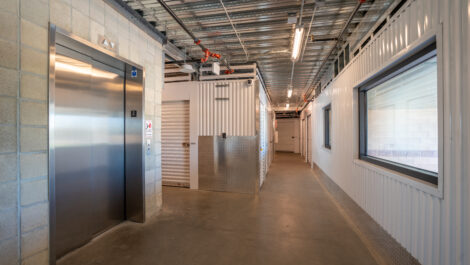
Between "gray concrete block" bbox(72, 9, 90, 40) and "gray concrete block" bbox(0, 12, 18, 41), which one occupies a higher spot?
"gray concrete block" bbox(72, 9, 90, 40)

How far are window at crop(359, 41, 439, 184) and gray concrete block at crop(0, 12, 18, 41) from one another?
3.71 meters

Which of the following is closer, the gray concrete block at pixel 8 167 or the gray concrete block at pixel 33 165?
the gray concrete block at pixel 8 167

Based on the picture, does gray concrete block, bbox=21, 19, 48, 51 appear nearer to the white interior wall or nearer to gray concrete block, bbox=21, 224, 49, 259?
gray concrete block, bbox=21, 224, 49, 259

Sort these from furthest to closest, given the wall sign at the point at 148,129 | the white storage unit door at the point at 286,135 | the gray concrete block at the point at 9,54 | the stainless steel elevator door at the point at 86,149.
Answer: the white storage unit door at the point at 286,135, the wall sign at the point at 148,129, the stainless steel elevator door at the point at 86,149, the gray concrete block at the point at 9,54

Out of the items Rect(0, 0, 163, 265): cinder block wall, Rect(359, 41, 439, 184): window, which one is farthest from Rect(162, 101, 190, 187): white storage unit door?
Rect(359, 41, 439, 184): window

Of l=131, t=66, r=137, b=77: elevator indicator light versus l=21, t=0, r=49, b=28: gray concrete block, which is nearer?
l=21, t=0, r=49, b=28: gray concrete block

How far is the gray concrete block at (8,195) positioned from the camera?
173 cm

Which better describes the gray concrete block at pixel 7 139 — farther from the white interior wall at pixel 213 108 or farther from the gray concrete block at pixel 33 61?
the white interior wall at pixel 213 108

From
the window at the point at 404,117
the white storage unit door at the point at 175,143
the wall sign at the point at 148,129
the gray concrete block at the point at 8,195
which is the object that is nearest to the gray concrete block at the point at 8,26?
the gray concrete block at the point at 8,195

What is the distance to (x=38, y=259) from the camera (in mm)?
1992

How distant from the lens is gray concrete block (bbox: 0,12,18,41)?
1.71 m

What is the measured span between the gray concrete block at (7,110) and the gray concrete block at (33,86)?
106mm

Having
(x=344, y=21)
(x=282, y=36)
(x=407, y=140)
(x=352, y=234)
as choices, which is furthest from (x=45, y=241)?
(x=344, y=21)

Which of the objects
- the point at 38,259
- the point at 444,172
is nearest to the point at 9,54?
the point at 38,259
